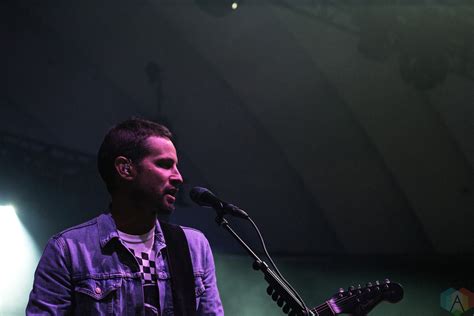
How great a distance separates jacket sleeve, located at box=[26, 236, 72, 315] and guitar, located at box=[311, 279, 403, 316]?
150 cm

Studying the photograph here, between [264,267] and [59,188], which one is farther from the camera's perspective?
[59,188]

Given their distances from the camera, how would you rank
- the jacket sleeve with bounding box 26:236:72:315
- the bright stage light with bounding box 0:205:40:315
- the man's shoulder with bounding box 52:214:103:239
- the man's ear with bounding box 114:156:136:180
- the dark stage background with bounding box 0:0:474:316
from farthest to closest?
the bright stage light with bounding box 0:205:40:315
the dark stage background with bounding box 0:0:474:316
the man's ear with bounding box 114:156:136:180
the man's shoulder with bounding box 52:214:103:239
the jacket sleeve with bounding box 26:236:72:315

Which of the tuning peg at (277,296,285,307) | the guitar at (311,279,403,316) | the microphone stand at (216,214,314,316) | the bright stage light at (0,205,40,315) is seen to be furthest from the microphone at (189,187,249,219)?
the bright stage light at (0,205,40,315)

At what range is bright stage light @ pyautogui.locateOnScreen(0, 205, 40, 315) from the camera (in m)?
9.45

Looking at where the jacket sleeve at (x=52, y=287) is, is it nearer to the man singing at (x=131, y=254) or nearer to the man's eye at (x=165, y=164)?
the man singing at (x=131, y=254)

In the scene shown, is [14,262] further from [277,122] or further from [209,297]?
[209,297]

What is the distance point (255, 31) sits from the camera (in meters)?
10.8

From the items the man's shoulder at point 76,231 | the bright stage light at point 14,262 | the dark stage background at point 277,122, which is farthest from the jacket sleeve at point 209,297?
the bright stage light at point 14,262

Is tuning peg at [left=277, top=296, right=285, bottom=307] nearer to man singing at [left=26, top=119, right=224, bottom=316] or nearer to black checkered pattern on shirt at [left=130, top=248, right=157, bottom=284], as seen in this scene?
man singing at [left=26, top=119, right=224, bottom=316]

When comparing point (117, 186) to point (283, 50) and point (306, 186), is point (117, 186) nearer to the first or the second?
point (283, 50)

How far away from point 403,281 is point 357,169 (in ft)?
11.7

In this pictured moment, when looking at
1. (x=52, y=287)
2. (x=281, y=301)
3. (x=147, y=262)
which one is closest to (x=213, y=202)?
(x=147, y=262)

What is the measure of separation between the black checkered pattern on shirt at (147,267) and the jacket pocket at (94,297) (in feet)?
0.48

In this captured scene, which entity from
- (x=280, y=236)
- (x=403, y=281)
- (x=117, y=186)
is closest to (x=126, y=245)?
(x=117, y=186)
